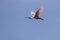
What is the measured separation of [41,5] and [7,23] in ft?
1.32

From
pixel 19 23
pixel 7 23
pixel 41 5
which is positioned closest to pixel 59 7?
pixel 41 5

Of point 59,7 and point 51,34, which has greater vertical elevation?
point 59,7

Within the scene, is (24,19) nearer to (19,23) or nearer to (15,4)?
(19,23)

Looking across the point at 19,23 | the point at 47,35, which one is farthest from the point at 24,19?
the point at 47,35

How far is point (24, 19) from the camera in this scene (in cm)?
180

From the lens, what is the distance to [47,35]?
1.77 m

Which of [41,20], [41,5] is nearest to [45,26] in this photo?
[41,20]

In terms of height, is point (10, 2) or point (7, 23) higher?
point (10, 2)

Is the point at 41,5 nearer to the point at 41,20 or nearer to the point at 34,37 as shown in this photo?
the point at 41,20

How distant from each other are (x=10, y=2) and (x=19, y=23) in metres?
0.24

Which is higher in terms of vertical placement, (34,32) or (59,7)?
(59,7)

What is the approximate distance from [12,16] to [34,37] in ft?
1.05

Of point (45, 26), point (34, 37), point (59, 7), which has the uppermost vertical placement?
point (59, 7)

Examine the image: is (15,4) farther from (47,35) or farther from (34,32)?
(47,35)
